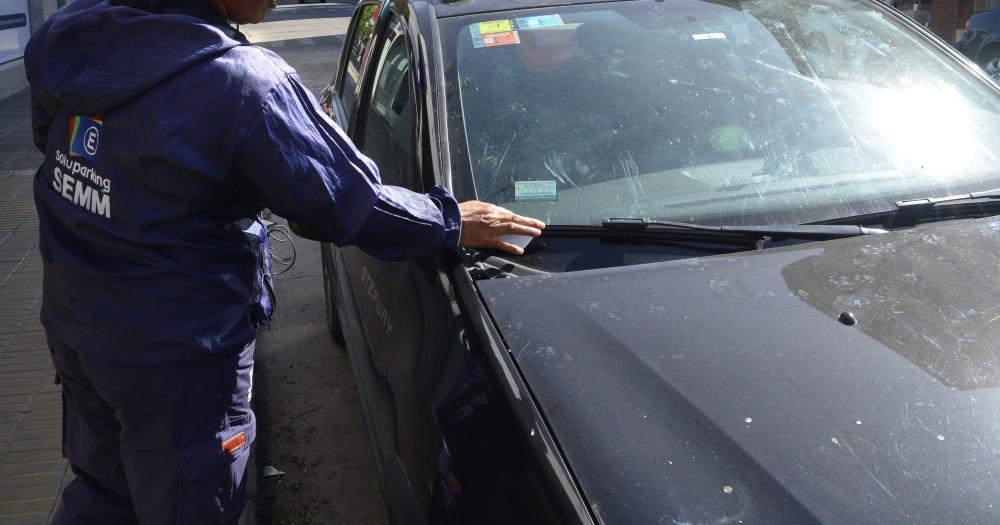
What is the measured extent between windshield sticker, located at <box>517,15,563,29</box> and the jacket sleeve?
3.20ft

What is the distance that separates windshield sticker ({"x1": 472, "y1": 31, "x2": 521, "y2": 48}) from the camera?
→ 2.83 metres

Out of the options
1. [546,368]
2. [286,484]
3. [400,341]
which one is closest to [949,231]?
[546,368]

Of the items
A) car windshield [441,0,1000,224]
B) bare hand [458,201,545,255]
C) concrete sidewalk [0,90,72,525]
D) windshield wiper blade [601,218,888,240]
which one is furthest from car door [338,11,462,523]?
concrete sidewalk [0,90,72,525]

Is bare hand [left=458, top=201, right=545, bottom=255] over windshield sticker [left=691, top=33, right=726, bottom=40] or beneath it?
beneath

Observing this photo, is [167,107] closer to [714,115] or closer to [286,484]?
[714,115]

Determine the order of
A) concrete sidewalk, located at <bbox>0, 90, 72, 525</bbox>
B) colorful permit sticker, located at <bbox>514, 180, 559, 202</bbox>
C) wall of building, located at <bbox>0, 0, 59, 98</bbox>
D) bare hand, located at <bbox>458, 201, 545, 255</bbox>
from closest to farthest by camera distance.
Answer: bare hand, located at <bbox>458, 201, 545, 255</bbox>, colorful permit sticker, located at <bbox>514, 180, 559, 202</bbox>, concrete sidewalk, located at <bbox>0, 90, 72, 525</bbox>, wall of building, located at <bbox>0, 0, 59, 98</bbox>

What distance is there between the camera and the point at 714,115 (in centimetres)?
271

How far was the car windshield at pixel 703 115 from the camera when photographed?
8.26ft

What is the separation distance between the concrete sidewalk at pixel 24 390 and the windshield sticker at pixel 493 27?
2.11 metres

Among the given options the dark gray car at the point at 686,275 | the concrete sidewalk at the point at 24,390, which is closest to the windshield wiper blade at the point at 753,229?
the dark gray car at the point at 686,275

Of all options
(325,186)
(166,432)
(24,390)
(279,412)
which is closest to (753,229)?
(325,186)

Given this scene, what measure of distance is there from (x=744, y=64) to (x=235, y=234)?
1609 millimetres

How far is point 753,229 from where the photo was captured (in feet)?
7.81

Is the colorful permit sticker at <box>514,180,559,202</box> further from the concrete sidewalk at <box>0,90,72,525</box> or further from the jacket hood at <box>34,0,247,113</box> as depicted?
Result: the concrete sidewalk at <box>0,90,72,525</box>
